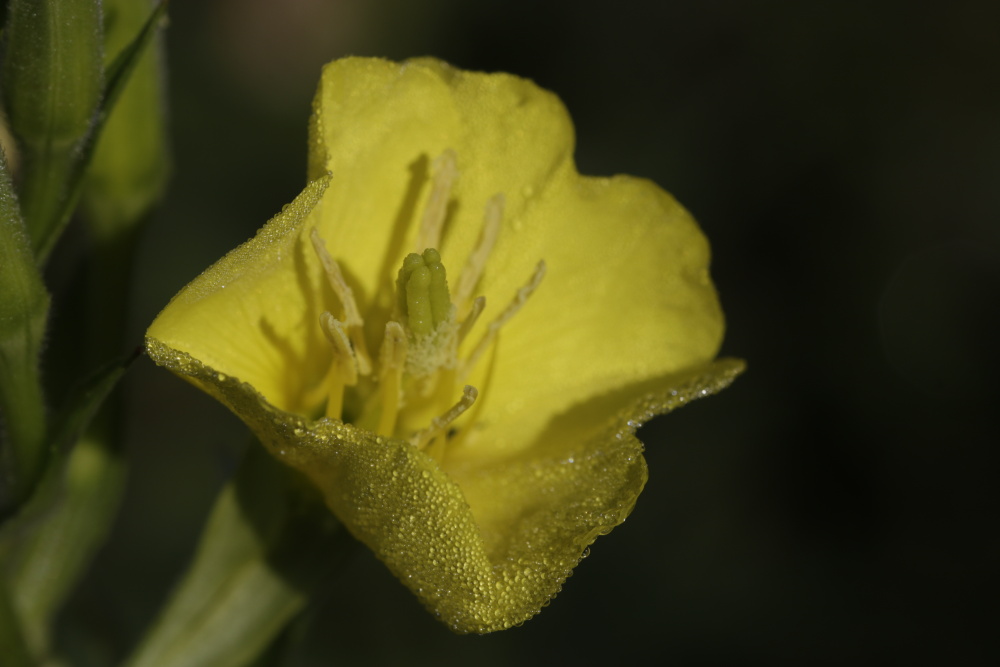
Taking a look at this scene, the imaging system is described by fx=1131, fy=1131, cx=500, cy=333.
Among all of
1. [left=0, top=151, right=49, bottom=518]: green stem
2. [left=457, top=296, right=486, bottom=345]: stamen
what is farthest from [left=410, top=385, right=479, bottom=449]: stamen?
[left=0, top=151, right=49, bottom=518]: green stem

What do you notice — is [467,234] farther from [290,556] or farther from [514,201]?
[290,556]

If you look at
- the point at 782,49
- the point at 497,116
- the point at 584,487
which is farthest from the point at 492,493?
the point at 782,49

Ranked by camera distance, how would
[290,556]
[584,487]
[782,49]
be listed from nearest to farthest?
[584,487], [290,556], [782,49]

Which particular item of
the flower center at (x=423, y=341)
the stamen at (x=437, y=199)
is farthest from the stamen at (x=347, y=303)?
the stamen at (x=437, y=199)

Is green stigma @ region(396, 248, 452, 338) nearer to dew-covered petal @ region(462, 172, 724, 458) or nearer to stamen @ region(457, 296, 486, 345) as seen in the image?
stamen @ region(457, 296, 486, 345)

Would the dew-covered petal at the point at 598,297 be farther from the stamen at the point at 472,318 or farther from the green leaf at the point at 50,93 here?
the green leaf at the point at 50,93

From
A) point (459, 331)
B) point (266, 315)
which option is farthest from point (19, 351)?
point (459, 331)

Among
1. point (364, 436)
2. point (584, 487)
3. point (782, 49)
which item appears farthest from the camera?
point (782, 49)
